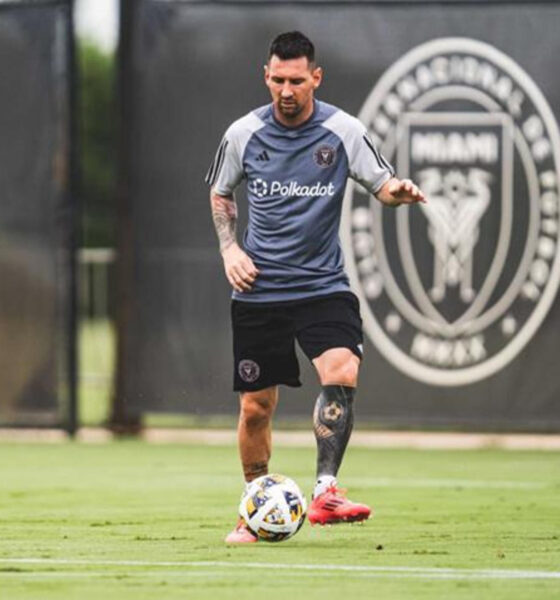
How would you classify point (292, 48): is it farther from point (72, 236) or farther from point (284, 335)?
point (72, 236)

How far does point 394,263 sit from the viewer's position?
14023 mm

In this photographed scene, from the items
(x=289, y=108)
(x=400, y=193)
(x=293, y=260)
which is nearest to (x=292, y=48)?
(x=289, y=108)

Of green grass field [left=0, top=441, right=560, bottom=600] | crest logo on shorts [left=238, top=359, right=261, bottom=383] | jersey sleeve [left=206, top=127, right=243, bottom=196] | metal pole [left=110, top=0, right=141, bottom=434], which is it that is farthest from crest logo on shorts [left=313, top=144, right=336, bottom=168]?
metal pole [left=110, top=0, right=141, bottom=434]

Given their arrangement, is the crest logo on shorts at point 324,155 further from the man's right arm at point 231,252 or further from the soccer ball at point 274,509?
the soccer ball at point 274,509

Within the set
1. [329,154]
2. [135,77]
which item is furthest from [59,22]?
[329,154]

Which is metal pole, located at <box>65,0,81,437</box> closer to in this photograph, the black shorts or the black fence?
the black fence

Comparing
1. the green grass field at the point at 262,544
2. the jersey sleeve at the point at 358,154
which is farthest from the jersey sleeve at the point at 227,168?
the green grass field at the point at 262,544

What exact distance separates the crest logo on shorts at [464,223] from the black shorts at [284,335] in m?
5.01

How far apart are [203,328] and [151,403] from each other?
0.67m

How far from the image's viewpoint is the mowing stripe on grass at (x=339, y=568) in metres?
7.48

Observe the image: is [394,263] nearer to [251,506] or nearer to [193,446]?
[193,446]

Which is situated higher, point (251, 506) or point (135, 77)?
point (135, 77)

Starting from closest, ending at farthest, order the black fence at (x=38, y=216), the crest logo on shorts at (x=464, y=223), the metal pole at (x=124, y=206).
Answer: the crest logo on shorts at (x=464, y=223), the metal pole at (x=124, y=206), the black fence at (x=38, y=216)

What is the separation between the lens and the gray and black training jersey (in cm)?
890
